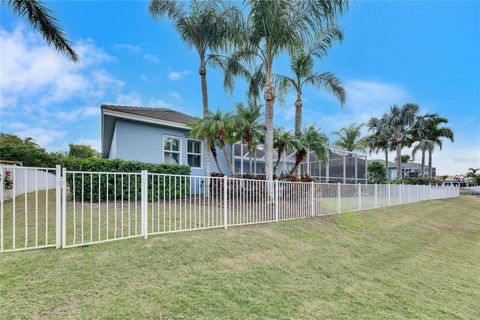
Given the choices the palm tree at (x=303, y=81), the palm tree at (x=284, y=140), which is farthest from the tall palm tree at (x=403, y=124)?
the palm tree at (x=284, y=140)

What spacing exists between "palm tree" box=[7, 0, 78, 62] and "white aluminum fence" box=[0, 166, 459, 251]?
3781 mm

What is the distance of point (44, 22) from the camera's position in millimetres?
7906

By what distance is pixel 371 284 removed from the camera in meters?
4.89

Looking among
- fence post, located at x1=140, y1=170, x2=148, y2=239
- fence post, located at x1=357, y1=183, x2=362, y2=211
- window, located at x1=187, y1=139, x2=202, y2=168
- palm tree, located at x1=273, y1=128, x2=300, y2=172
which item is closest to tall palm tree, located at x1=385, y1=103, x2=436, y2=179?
fence post, located at x1=357, y1=183, x2=362, y2=211

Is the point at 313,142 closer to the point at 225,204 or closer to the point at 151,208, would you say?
the point at 225,204

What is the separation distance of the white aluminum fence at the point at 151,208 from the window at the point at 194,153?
507cm

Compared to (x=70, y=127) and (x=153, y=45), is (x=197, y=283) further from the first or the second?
(x=70, y=127)

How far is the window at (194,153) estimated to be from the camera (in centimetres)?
1454

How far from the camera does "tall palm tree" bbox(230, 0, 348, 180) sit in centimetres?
954

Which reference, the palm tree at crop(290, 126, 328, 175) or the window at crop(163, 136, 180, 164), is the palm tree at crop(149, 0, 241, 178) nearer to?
the window at crop(163, 136, 180, 164)

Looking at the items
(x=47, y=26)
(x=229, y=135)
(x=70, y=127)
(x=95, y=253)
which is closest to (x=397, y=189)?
(x=229, y=135)

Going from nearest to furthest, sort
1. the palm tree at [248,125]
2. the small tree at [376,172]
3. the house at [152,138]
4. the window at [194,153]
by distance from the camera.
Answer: the palm tree at [248,125]
the house at [152,138]
the window at [194,153]
the small tree at [376,172]

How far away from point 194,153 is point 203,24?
6.04 meters

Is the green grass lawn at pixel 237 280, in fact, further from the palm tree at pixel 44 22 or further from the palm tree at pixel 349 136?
the palm tree at pixel 349 136
